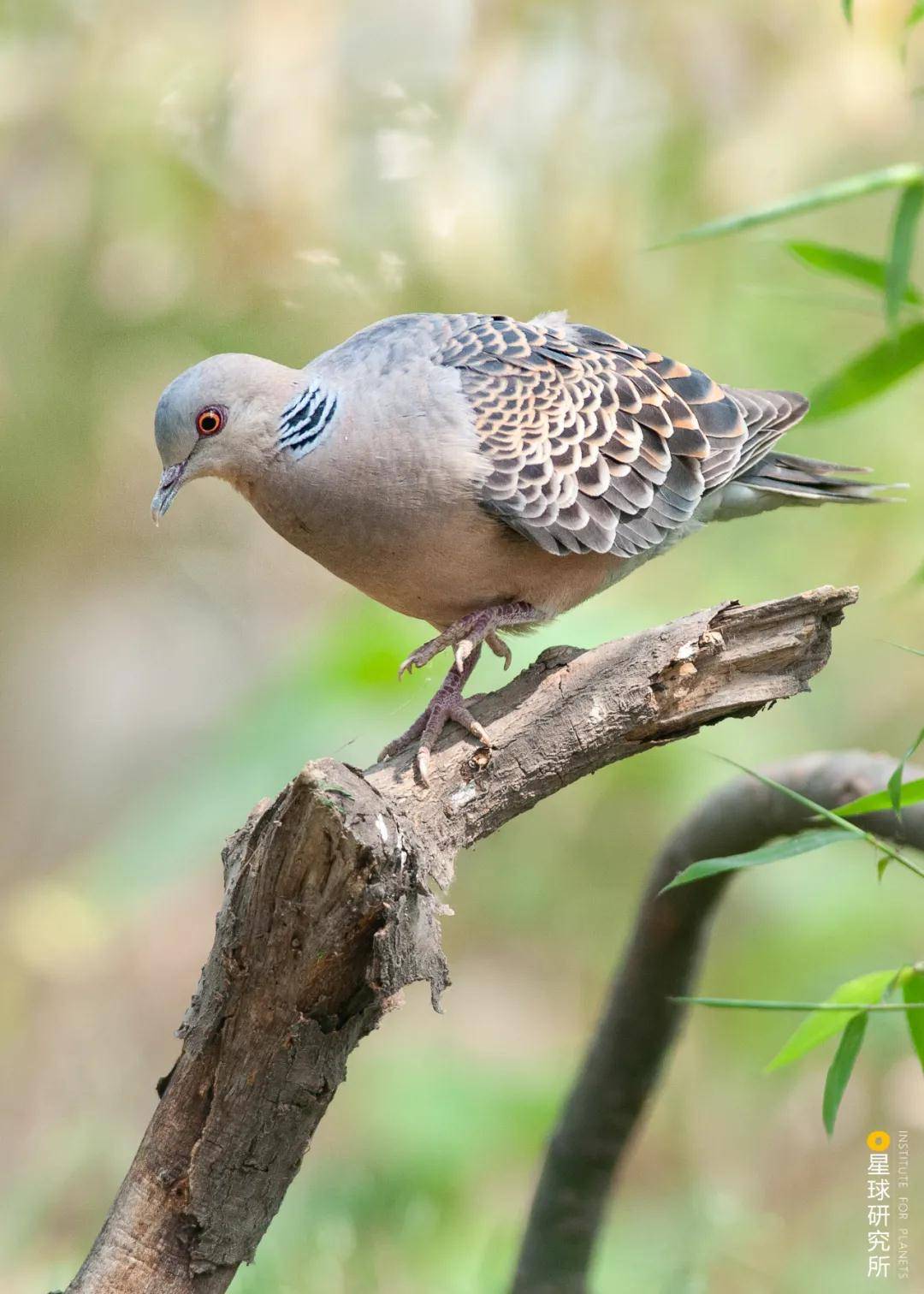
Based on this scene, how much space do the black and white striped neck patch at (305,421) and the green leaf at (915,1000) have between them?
1.40 meters

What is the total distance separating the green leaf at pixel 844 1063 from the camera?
5.25 ft

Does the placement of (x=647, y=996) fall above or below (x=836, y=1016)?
above

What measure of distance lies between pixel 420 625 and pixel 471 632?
155 cm

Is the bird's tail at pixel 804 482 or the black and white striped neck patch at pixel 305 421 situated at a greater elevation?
the bird's tail at pixel 804 482

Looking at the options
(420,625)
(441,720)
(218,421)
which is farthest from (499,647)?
(420,625)

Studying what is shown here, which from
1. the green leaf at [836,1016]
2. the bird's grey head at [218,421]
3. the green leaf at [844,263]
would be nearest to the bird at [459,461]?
the bird's grey head at [218,421]

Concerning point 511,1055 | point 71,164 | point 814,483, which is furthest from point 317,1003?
point 71,164

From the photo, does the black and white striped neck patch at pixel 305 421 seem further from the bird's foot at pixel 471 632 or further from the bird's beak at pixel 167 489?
the bird's foot at pixel 471 632

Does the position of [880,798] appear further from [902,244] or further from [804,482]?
[804,482]

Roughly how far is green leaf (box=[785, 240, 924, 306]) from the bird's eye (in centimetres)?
110

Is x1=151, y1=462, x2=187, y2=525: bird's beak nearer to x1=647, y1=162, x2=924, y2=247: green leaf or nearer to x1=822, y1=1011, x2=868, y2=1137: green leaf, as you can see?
x1=647, y1=162, x2=924, y2=247: green leaf

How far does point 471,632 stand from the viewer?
8.16ft

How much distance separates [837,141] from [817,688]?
77.2 inches

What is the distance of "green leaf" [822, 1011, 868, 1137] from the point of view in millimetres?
1601
